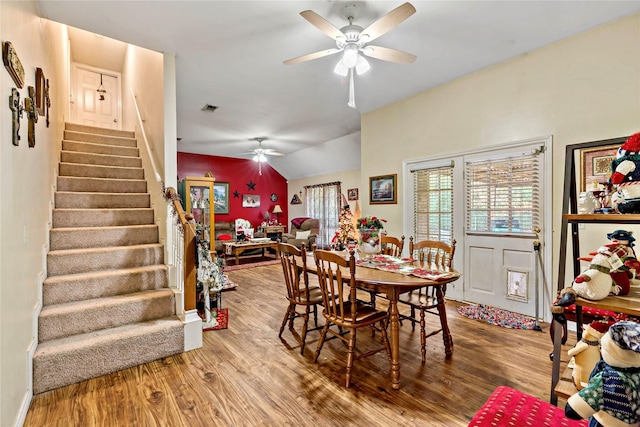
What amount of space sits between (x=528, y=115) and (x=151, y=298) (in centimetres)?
415

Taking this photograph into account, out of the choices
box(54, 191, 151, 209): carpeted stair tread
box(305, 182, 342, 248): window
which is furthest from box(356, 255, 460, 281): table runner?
box(305, 182, 342, 248): window

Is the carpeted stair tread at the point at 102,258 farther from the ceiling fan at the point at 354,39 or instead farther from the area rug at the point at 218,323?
the ceiling fan at the point at 354,39

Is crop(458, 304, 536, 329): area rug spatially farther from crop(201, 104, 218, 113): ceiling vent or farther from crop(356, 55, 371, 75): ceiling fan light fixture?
crop(201, 104, 218, 113): ceiling vent

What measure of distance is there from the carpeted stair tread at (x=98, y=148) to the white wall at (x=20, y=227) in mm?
1587

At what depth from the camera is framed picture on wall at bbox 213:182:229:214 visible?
8.57 metres

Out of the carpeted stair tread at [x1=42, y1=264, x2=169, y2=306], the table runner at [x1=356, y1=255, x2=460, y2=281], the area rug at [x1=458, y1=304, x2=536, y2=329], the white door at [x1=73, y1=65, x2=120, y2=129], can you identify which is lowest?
the area rug at [x1=458, y1=304, x2=536, y2=329]

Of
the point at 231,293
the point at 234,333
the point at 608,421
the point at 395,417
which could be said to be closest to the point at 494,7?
the point at 608,421

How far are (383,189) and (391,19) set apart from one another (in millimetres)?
2861

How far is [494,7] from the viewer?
7.89 feet

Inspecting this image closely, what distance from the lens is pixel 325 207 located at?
28.2 ft

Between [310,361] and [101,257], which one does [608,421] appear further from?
[101,257]

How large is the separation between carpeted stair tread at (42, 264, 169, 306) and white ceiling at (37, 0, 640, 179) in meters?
2.24

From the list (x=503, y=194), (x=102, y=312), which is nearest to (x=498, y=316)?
(x=503, y=194)

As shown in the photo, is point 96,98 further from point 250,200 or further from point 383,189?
point 383,189
